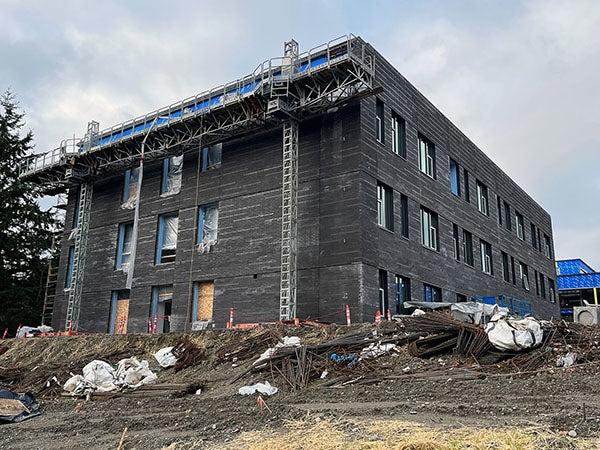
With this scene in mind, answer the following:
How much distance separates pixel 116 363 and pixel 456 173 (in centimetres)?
1984

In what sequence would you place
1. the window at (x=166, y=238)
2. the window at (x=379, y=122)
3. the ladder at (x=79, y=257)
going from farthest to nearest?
the ladder at (x=79, y=257)
the window at (x=166, y=238)
the window at (x=379, y=122)

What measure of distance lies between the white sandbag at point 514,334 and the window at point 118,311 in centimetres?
1901

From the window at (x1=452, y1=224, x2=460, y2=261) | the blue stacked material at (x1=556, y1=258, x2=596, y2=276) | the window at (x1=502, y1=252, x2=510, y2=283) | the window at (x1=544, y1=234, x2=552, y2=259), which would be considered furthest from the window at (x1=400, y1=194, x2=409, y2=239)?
the blue stacked material at (x1=556, y1=258, x2=596, y2=276)

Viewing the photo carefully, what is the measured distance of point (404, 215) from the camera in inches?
961

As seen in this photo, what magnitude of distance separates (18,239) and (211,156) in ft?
58.6

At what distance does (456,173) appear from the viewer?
3039 centimetres

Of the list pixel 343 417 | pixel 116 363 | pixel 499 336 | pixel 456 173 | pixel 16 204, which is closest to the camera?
pixel 343 417

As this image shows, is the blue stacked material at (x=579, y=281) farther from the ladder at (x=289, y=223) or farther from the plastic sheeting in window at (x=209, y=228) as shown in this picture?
the ladder at (x=289, y=223)

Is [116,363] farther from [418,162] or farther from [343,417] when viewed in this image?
[418,162]

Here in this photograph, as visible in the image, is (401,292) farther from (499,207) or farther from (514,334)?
(499,207)

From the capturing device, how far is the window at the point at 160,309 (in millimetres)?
25672

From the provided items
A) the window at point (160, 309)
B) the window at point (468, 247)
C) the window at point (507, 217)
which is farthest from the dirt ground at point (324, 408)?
the window at point (507, 217)

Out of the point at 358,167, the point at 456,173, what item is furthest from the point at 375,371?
the point at 456,173

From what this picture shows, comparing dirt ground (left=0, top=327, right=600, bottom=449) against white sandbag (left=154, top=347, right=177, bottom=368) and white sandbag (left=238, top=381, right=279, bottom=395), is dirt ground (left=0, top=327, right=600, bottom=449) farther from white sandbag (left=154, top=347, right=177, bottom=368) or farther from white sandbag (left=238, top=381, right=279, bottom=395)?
white sandbag (left=154, top=347, right=177, bottom=368)
